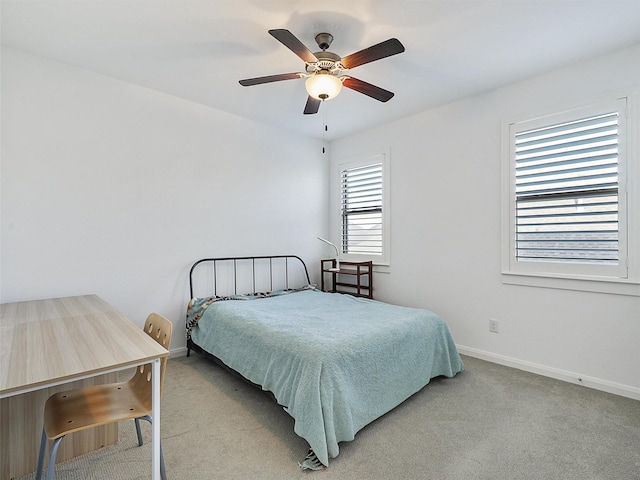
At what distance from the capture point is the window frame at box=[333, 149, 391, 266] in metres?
4.02

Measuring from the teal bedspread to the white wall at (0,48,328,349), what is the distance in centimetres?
83

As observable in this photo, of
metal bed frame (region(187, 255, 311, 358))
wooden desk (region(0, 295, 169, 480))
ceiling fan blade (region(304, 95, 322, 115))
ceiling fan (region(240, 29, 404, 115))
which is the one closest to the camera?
wooden desk (region(0, 295, 169, 480))

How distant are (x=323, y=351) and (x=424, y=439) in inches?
31.7

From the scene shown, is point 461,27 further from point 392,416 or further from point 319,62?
point 392,416

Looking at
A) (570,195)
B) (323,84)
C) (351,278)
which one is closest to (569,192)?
(570,195)

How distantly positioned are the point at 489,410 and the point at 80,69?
4.18m

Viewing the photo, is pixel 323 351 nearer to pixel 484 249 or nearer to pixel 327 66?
pixel 327 66

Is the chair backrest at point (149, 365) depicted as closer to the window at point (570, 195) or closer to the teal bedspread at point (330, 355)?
the teal bedspread at point (330, 355)

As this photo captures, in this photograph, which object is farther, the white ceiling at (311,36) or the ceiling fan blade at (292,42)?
the white ceiling at (311,36)

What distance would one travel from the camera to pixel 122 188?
3.01m

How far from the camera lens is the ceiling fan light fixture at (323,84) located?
2154mm

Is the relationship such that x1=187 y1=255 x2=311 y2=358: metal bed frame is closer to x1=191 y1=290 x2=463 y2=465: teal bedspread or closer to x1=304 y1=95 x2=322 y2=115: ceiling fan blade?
x1=191 y1=290 x2=463 y2=465: teal bedspread

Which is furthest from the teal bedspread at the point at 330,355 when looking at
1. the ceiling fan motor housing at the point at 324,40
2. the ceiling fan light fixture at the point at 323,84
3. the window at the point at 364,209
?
the ceiling fan motor housing at the point at 324,40

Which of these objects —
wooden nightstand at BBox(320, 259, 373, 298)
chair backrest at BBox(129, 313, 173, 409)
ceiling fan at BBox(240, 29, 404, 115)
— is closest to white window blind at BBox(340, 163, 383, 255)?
wooden nightstand at BBox(320, 259, 373, 298)
